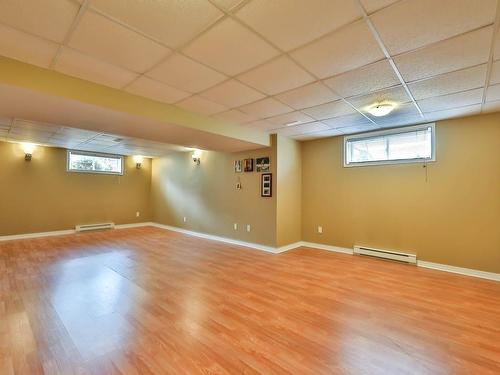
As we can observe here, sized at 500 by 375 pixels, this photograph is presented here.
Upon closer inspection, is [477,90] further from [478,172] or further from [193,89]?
[193,89]

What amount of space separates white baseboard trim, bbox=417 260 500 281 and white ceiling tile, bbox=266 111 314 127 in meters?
3.16

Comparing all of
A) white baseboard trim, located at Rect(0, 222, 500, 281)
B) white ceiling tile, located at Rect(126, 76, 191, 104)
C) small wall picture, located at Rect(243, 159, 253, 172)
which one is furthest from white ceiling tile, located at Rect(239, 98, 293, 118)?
white baseboard trim, located at Rect(0, 222, 500, 281)

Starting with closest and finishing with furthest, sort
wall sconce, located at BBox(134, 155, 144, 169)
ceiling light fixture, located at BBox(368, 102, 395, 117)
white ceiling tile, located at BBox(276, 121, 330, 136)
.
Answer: ceiling light fixture, located at BBox(368, 102, 395, 117) < white ceiling tile, located at BBox(276, 121, 330, 136) < wall sconce, located at BBox(134, 155, 144, 169)

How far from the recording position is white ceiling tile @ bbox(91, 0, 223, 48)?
1623mm

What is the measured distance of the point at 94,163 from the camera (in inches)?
297

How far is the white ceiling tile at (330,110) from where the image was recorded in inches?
135

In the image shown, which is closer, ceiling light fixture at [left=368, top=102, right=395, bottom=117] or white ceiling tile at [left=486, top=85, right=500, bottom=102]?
white ceiling tile at [left=486, top=85, right=500, bottom=102]

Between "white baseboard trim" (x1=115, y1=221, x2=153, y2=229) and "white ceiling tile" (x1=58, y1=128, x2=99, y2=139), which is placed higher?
"white ceiling tile" (x1=58, y1=128, x2=99, y2=139)

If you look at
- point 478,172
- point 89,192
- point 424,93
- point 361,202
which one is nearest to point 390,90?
point 424,93

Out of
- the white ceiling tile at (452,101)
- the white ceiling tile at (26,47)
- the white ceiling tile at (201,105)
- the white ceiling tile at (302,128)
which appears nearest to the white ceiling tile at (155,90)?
the white ceiling tile at (201,105)

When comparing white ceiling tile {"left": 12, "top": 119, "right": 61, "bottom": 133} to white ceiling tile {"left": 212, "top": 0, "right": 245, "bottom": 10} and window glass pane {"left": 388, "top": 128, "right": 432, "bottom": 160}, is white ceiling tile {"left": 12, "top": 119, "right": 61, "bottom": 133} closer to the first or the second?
white ceiling tile {"left": 212, "top": 0, "right": 245, "bottom": 10}

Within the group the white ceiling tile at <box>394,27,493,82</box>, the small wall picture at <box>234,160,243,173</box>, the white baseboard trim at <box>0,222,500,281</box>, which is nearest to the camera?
the white ceiling tile at <box>394,27,493,82</box>

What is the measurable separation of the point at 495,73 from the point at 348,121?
1.88 meters

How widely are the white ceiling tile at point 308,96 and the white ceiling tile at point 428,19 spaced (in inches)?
37.5
